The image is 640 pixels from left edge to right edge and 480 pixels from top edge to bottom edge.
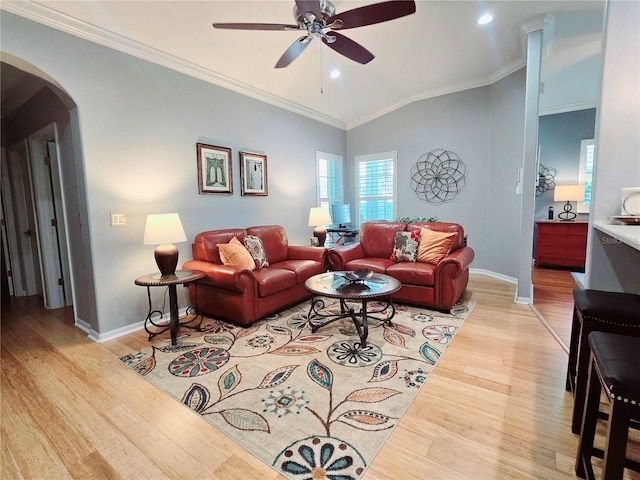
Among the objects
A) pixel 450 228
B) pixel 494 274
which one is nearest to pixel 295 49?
pixel 450 228

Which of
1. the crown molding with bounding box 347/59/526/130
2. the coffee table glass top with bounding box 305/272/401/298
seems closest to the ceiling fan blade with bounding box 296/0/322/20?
the coffee table glass top with bounding box 305/272/401/298

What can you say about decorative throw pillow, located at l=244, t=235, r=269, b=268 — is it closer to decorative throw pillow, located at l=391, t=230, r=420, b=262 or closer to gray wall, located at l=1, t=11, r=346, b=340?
gray wall, located at l=1, t=11, r=346, b=340

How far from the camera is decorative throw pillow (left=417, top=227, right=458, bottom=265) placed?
346 centimetres

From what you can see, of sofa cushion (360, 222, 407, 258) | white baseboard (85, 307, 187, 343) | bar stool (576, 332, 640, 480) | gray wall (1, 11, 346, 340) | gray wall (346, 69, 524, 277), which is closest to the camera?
bar stool (576, 332, 640, 480)

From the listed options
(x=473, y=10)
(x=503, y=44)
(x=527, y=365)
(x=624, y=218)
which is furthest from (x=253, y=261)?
(x=503, y=44)

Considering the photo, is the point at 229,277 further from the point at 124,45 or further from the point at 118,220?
the point at 124,45

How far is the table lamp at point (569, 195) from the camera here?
5016 millimetres

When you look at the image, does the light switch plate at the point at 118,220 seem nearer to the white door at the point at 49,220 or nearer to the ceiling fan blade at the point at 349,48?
the white door at the point at 49,220

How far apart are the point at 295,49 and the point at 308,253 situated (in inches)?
92.2

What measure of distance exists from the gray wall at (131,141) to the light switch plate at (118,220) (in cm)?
4

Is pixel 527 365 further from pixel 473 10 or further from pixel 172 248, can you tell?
pixel 473 10

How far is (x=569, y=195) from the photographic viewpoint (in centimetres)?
506

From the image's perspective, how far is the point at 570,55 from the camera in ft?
12.5

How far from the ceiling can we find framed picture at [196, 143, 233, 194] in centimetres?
86
